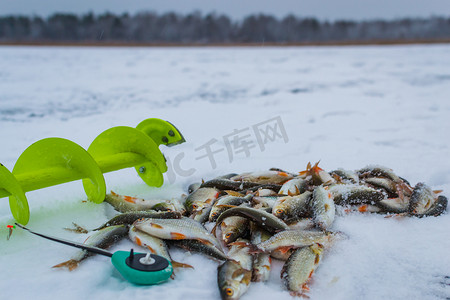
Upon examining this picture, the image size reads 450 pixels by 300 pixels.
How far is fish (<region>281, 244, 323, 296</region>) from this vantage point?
2133 millimetres

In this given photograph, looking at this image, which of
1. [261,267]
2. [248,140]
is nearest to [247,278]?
[261,267]

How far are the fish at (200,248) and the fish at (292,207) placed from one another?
1.94 ft

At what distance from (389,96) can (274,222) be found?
8207 mm

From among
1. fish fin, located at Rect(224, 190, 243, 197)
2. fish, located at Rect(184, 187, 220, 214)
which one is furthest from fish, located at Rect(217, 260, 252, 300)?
fish fin, located at Rect(224, 190, 243, 197)

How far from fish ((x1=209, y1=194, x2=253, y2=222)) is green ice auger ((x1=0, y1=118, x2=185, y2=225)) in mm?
902

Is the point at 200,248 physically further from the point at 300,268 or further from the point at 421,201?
the point at 421,201

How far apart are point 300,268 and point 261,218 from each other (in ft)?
1.47

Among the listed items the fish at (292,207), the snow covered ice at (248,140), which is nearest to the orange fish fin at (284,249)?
the snow covered ice at (248,140)

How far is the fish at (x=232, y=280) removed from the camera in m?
2.01

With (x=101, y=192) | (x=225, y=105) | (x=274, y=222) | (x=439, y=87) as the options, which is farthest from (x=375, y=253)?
(x=439, y=87)

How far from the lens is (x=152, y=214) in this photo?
2.71 m

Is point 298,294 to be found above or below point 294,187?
below

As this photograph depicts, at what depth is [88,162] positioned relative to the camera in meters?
3.01

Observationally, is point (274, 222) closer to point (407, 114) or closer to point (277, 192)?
point (277, 192)
